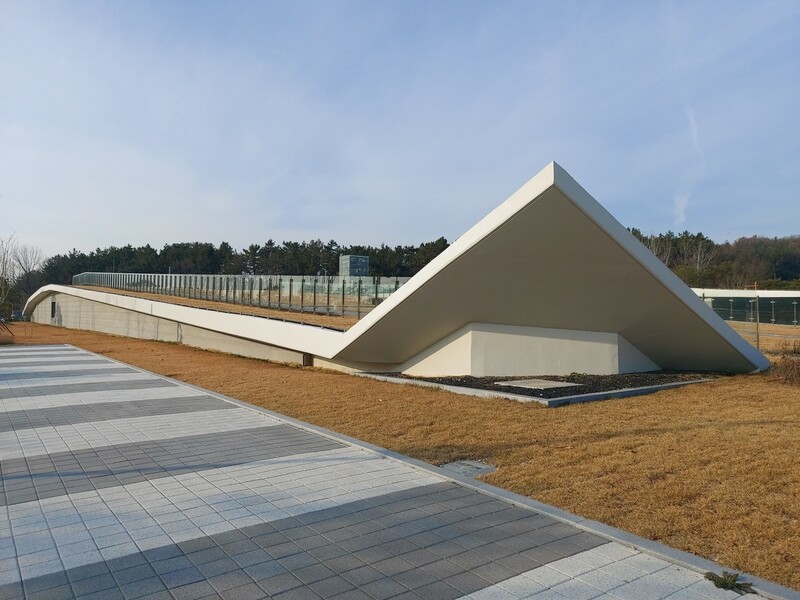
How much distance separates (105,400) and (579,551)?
1063cm

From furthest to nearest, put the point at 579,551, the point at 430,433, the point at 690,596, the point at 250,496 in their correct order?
the point at 430,433 < the point at 250,496 < the point at 579,551 < the point at 690,596

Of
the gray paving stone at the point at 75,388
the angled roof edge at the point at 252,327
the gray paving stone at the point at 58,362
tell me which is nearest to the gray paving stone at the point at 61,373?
the gray paving stone at the point at 75,388

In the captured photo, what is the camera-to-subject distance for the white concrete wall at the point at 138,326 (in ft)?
70.8

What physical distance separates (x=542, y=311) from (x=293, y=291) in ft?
54.2

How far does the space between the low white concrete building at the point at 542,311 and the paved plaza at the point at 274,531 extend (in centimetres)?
474

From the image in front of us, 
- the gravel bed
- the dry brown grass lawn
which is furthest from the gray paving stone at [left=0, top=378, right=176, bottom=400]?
the gravel bed

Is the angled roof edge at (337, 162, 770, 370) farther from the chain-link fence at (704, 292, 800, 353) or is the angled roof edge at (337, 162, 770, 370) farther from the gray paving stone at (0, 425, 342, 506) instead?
the chain-link fence at (704, 292, 800, 353)

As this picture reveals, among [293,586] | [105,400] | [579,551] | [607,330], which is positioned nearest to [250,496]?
[293,586]

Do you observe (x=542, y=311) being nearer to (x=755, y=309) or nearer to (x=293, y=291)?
(x=293, y=291)

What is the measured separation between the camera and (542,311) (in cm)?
1230

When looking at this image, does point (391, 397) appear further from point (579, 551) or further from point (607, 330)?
point (579, 551)

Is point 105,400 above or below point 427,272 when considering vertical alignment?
below

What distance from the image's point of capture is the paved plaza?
3703mm

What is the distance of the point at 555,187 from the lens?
858 centimetres
